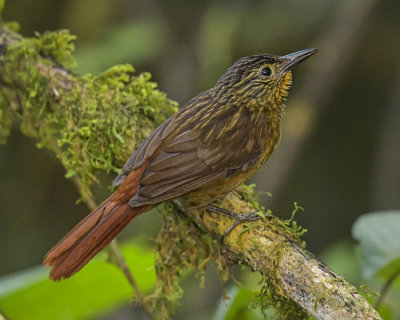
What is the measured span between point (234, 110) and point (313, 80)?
212 cm

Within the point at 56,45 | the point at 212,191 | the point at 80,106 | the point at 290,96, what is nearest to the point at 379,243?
the point at 212,191

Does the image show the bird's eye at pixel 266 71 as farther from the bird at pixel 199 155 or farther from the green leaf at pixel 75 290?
the green leaf at pixel 75 290

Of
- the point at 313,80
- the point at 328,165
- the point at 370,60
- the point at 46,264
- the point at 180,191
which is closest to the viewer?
the point at 46,264

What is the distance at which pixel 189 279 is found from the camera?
218 inches

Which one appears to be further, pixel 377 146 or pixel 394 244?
pixel 377 146

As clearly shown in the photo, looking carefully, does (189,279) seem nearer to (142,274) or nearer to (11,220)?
(11,220)

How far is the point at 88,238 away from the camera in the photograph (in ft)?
8.99

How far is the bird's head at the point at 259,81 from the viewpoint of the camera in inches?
130

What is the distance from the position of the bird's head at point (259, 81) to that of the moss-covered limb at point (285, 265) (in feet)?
1.69

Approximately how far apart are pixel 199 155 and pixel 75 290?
0.81 m

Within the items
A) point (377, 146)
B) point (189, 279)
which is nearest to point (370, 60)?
point (377, 146)

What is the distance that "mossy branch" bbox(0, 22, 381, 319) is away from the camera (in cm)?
267

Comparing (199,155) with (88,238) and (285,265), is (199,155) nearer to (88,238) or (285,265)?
(88,238)

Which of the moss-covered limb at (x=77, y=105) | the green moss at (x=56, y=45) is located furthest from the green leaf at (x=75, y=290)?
the green moss at (x=56, y=45)
